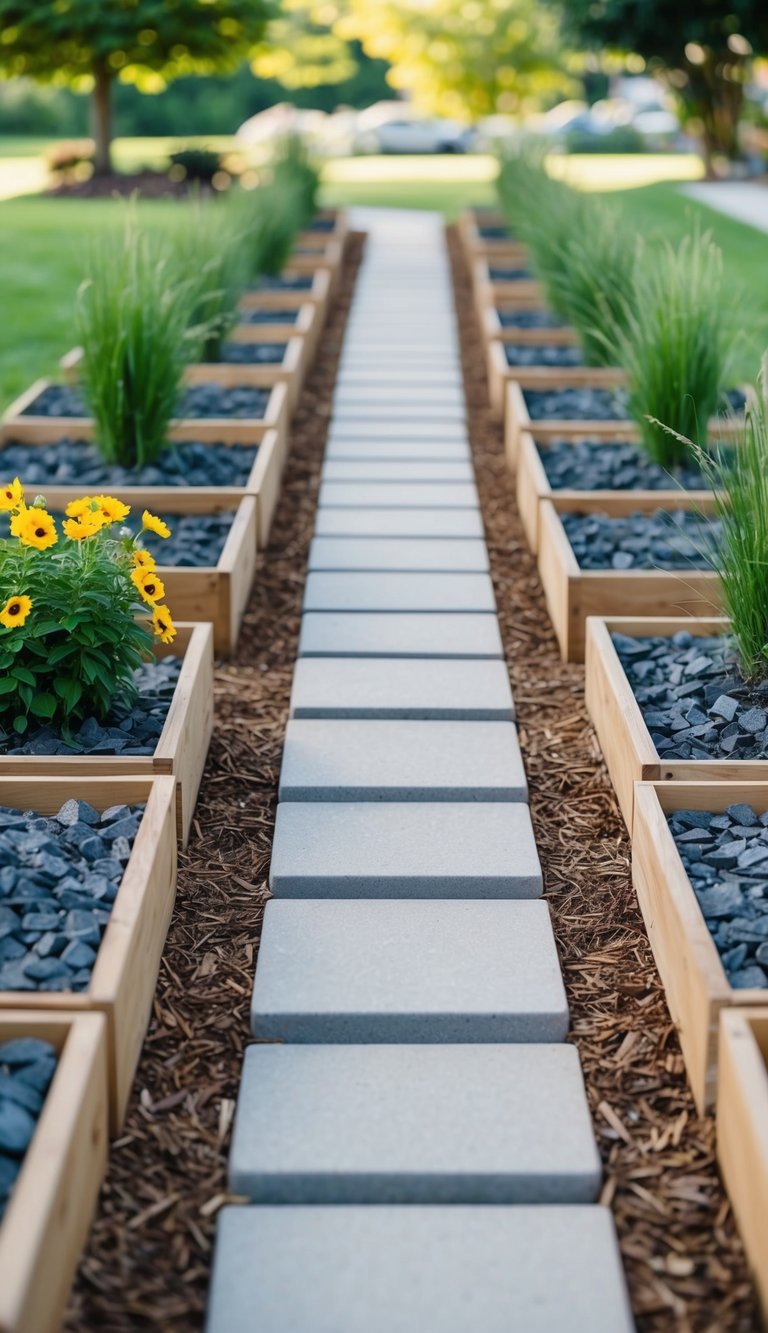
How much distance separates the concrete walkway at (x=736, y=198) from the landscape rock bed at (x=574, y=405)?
23.7ft

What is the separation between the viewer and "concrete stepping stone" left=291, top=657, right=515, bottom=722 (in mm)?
3188

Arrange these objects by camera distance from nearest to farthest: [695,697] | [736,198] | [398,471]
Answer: [695,697] → [398,471] → [736,198]

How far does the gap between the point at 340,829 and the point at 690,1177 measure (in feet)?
3.37

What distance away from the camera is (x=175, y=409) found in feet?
15.3

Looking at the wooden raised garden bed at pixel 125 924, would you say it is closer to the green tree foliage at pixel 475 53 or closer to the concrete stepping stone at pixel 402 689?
the concrete stepping stone at pixel 402 689

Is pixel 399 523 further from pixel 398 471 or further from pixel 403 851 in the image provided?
pixel 403 851

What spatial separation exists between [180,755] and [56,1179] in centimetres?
118

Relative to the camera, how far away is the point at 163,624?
289 centimetres

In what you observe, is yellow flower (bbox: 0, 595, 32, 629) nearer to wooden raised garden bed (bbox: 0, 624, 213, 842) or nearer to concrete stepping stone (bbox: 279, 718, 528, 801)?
wooden raised garden bed (bbox: 0, 624, 213, 842)

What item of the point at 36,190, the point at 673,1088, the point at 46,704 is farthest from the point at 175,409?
the point at 36,190

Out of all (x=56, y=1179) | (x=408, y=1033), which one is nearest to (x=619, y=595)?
(x=408, y=1033)

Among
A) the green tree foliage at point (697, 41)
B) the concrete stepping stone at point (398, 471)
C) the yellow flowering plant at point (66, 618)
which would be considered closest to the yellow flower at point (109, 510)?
the yellow flowering plant at point (66, 618)

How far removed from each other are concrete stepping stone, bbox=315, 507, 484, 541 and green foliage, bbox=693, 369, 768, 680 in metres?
1.51

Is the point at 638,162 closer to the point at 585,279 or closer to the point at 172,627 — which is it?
the point at 585,279
